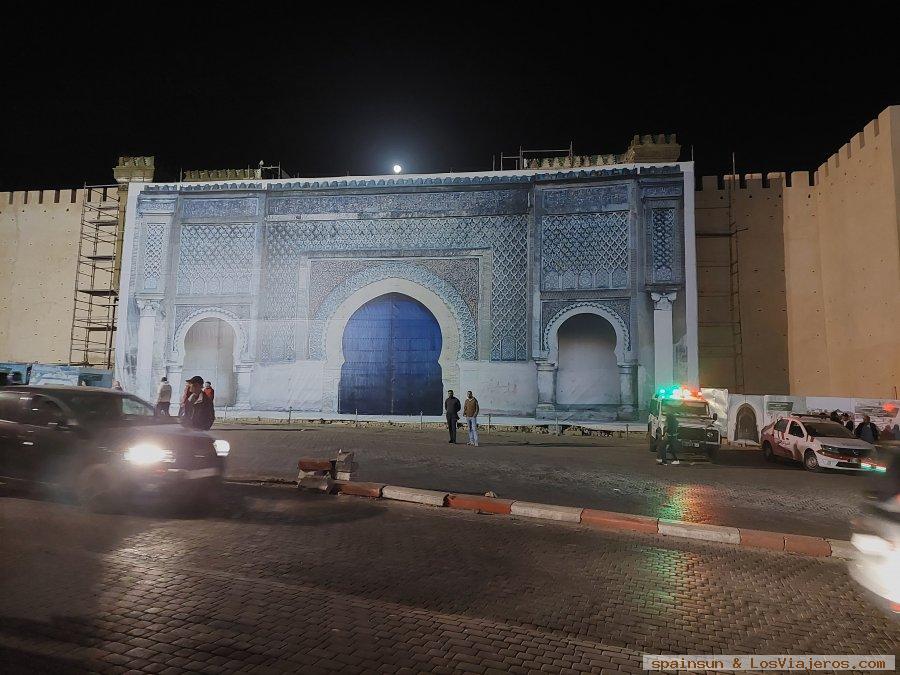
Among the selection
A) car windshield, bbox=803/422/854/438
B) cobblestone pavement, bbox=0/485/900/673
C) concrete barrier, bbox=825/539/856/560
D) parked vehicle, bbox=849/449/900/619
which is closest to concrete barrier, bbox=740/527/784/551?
cobblestone pavement, bbox=0/485/900/673

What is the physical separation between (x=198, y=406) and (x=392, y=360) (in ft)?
26.5

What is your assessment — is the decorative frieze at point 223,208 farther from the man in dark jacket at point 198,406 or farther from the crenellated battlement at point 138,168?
the man in dark jacket at point 198,406

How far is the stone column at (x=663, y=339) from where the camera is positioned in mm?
15141

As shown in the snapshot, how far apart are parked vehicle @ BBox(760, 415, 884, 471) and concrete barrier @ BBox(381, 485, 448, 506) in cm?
793

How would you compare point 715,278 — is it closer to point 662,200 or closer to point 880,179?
point 662,200

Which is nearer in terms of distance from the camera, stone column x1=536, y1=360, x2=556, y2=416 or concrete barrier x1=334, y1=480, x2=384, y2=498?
concrete barrier x1=334, y1=480, x2=384, y2=498

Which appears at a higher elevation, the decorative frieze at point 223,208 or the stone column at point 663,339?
the decorative frieze at point 223,208

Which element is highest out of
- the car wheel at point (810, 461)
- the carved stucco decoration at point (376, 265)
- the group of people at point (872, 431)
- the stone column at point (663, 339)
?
the carved stucco decoration at point (376, 265)

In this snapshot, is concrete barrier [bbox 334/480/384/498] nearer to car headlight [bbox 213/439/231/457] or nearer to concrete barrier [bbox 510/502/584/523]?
car headlight [bbox 213/439/231/457]

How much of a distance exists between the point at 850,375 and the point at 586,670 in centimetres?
1603

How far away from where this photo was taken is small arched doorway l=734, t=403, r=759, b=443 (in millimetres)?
14469

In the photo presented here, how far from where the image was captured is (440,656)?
280 centimetres

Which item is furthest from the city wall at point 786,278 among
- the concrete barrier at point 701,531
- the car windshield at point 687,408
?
the concrete barrier at point 701,531

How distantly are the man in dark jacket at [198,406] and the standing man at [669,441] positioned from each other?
26.3 ft
